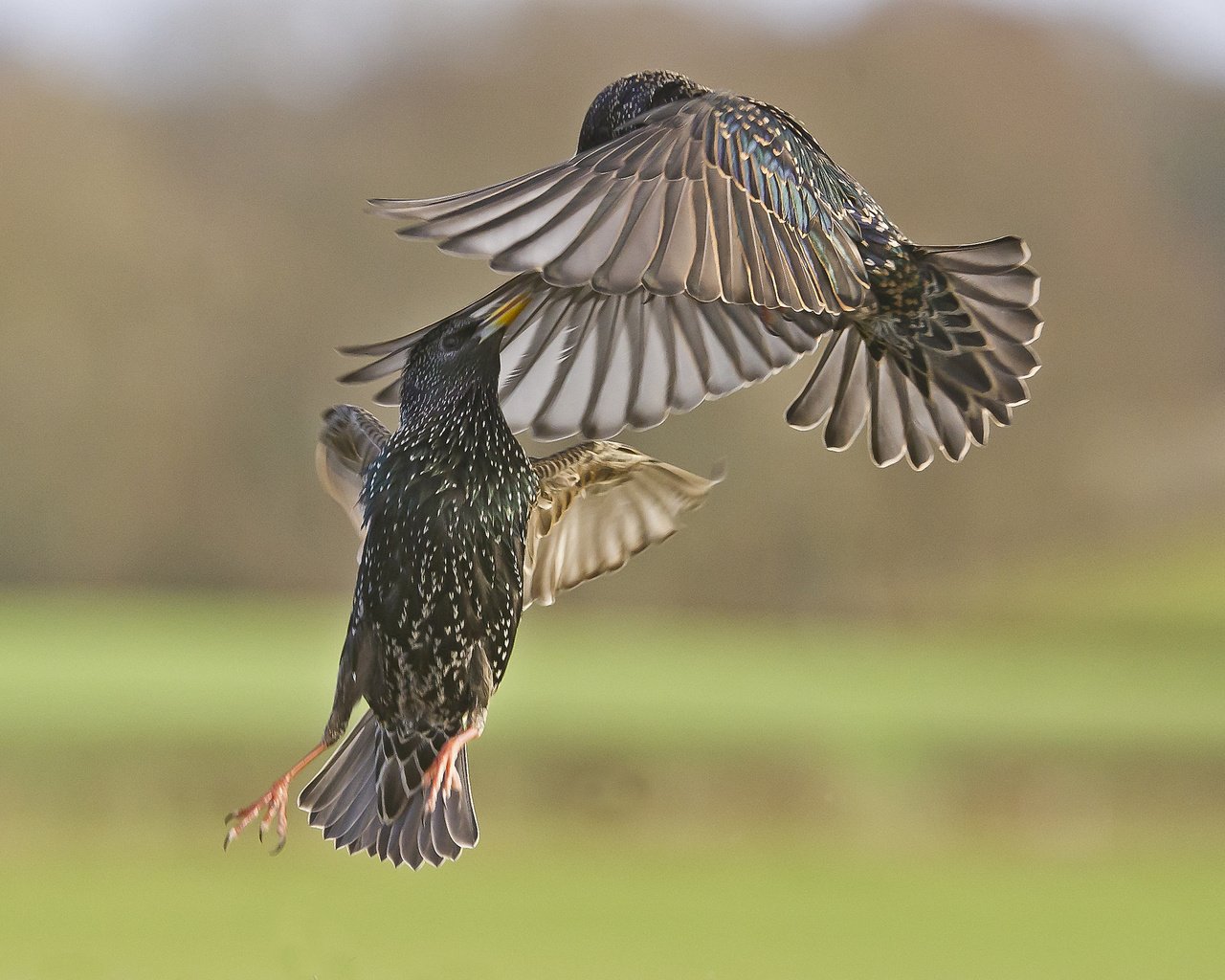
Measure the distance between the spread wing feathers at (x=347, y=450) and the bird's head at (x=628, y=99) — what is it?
2.66ft

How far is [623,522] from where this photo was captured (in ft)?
12.5

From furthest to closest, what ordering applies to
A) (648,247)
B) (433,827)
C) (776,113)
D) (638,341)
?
(638,341)
(776,113)
(433,827)
(648,247)

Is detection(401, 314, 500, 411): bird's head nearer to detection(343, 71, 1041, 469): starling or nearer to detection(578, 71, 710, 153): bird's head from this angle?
detection(343, 71, 1041, 469): starling

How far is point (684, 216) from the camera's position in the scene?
279cm

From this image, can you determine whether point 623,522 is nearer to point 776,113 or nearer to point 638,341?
point 638,341

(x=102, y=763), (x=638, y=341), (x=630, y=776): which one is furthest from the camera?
(x=630, y=776)

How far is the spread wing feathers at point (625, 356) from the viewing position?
12.4 feet

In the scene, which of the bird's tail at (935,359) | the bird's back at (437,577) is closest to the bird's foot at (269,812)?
the bird's back at (437,577)

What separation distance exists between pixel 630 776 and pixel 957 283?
29.4 ft

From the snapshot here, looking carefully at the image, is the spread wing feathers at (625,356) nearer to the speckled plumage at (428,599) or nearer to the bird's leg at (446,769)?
the speckled plumage at (428,599)

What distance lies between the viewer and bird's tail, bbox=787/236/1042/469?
11.3 feet

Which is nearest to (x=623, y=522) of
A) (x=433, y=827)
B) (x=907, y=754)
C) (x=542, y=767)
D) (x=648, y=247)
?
(x=433, y=827)

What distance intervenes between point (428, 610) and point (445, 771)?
314mm

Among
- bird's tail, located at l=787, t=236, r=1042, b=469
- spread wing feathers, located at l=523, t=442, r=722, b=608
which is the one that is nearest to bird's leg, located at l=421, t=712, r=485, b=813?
spread wing feathers, located at l=523, t=442, r=722, b=608
